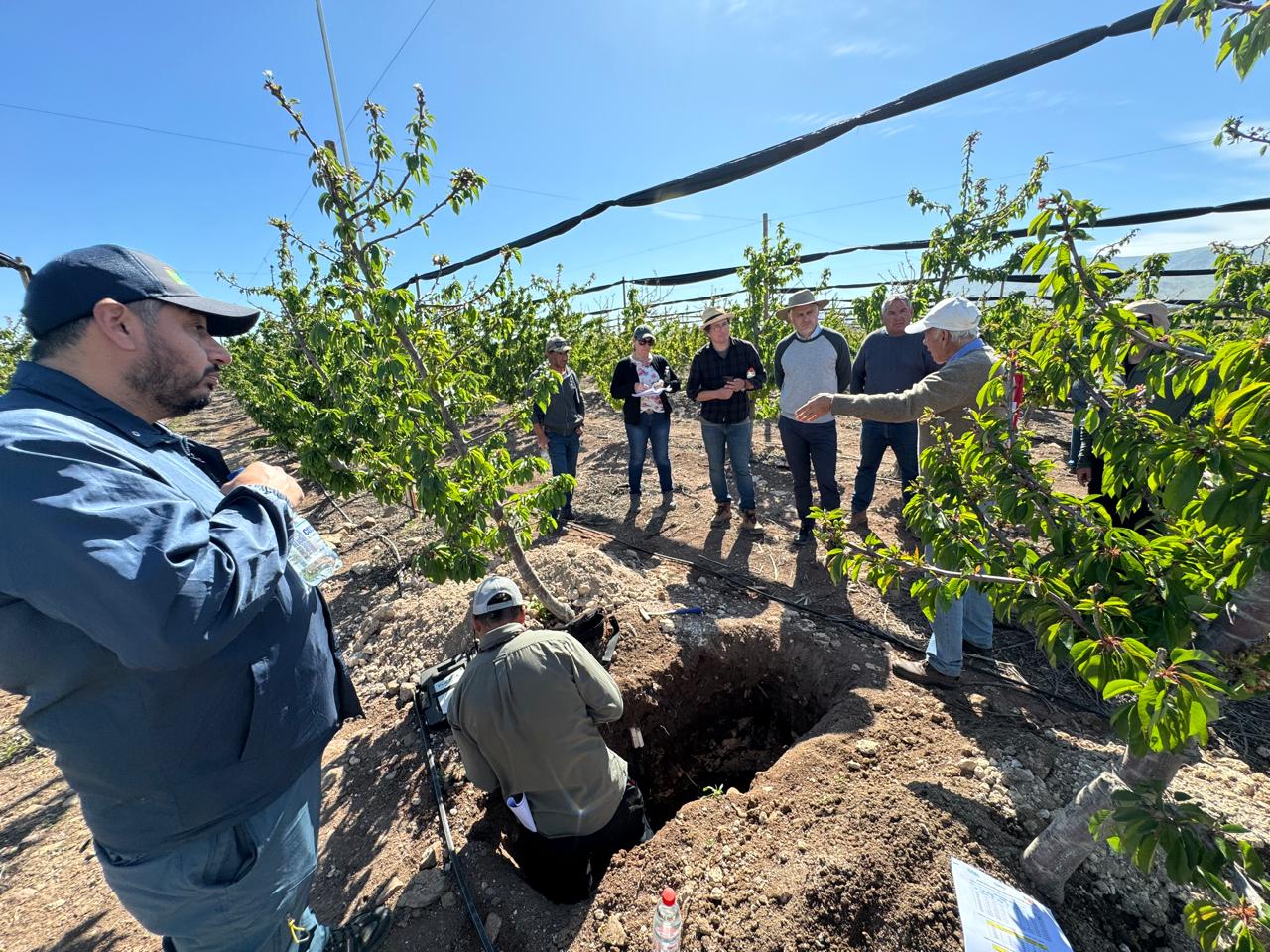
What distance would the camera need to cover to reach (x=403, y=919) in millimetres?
2385

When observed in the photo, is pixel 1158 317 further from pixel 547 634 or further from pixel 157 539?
pixel 157 539

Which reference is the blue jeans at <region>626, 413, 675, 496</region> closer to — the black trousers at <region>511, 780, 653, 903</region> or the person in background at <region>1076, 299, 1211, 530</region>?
the person in background at <region>1076, 299, 1211, 530</region>

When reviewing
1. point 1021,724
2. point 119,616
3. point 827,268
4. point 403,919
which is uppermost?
point 827,268

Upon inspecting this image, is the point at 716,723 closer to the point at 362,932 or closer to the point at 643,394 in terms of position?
the point at 362,932

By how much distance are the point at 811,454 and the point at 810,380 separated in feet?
2.30

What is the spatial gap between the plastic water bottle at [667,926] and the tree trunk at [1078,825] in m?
1.38

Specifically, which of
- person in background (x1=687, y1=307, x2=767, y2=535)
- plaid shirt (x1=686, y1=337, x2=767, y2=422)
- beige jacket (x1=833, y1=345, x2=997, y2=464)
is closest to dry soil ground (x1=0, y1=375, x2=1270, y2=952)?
person in background (x1=687, y1=307, x2=767, y2=535)

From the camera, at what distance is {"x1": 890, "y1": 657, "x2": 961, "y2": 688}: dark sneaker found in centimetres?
314

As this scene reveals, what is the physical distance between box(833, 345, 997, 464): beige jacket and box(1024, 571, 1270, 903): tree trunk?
1.64 metres

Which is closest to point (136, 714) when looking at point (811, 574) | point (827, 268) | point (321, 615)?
point (321, 615)

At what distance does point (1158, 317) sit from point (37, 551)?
19.5ft

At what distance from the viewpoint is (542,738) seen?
7.66 ft

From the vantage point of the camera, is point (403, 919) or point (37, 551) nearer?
point (37, 551)

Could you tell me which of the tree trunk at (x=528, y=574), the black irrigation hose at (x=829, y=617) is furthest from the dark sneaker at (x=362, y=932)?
the black irrigation hose at (x=829, y=617)
